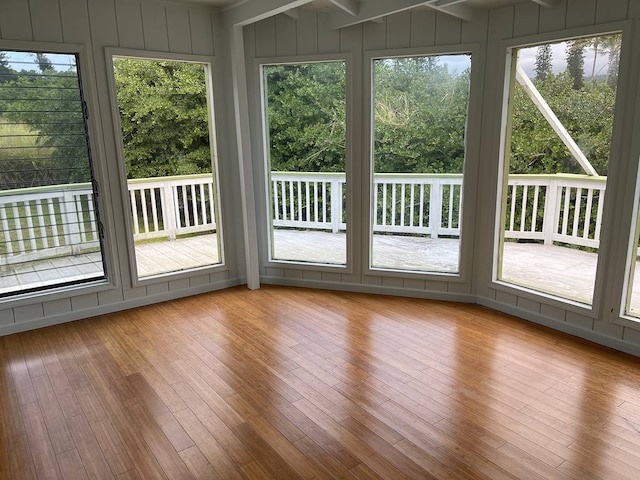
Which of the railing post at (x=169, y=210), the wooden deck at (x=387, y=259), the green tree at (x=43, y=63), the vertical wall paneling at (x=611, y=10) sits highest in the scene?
the vertical wall paneling at (x=611, y=10)

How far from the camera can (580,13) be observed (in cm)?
310

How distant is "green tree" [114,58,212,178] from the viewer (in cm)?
433

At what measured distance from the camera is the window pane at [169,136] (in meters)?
4.30

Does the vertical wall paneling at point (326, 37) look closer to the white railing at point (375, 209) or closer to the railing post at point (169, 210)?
the white railing at point (375, 209)

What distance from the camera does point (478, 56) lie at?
3.69 m

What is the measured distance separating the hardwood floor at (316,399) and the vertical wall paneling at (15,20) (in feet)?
7.27

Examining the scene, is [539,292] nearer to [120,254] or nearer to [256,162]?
[256,162]


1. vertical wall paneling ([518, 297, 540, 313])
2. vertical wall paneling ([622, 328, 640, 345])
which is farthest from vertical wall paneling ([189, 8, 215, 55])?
vertical wall paneling ([622, 328, 640, 345])

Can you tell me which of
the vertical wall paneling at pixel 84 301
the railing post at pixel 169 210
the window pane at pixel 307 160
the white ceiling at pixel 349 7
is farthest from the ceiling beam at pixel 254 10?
the vertical wall paneling at pixel 84 301

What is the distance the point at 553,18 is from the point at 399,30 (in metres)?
1.17

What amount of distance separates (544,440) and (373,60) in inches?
124

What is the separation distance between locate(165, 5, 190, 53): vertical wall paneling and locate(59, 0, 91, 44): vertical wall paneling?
0.65 metres

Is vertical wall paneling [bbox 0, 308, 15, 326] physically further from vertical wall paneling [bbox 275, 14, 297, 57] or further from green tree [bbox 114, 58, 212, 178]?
vertical wall paneling [bbox 275, 14, 297, 57]

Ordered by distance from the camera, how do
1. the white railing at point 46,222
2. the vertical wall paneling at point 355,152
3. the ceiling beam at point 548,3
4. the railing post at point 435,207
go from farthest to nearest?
1. the railing post at point 435,207
2. the vertical wall paneling at point 355,152
3. the white railing at point 46,222
4. the ceiling beam at point 548,3
